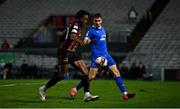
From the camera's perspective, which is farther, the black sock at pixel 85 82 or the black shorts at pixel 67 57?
the black shorts at pixel 67 57

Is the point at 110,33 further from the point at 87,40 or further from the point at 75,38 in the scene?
the point at 75,38

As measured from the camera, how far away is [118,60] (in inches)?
1315

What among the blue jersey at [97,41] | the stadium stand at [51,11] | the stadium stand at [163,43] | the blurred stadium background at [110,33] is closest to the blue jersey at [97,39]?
the blue jersey at [97,41]

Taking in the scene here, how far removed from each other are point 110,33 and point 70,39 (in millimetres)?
22742

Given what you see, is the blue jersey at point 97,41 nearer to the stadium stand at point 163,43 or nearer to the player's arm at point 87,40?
the player's arm at point 87,40

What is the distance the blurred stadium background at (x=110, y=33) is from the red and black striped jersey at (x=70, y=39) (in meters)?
18.3

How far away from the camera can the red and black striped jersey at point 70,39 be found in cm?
1323

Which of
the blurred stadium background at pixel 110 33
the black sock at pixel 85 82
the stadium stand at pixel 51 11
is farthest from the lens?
the stadium stand at pixel 51 11

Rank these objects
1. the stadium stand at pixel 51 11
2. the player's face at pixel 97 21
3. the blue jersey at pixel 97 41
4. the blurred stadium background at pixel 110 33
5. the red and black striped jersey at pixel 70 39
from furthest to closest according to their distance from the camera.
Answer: the stadium stand at pixel 51 11 → the blurred stadium background at pixel 110 33 → the blue jersey at pixel 97 41 → the player's face at pixel 97 21 → the red and black striped jersey at pixel 70 39

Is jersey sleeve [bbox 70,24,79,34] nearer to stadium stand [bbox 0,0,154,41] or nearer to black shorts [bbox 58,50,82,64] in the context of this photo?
black shorts [bbox 58,50,82,64]

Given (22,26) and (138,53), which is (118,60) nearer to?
(138,53)

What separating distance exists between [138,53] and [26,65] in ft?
22.3

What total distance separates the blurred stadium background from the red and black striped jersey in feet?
60.1

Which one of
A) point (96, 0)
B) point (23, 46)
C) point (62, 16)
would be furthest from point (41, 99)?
point (96, 0)
